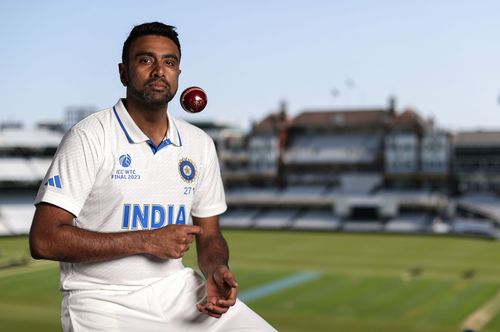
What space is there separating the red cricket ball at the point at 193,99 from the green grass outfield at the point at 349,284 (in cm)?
1835

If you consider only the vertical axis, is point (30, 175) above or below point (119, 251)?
below

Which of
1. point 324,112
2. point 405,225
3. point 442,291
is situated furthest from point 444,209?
point 442,291

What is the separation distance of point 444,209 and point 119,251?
5824cm

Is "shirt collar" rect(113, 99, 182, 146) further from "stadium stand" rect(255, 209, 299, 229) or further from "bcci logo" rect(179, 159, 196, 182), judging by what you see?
"stadium stand" rect(255, 209, 299, 229)

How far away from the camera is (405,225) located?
56.8 m

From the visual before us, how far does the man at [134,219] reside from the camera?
252 centimetres

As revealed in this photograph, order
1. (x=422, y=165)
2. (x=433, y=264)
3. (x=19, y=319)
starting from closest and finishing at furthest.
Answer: (x=19, y=319)
(x=433, y=264)
(x=422, y=165)

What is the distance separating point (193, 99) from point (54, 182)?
0.67 metres

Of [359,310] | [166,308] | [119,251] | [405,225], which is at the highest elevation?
[119,251]

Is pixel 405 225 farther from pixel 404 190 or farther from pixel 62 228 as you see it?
pixel 62 228

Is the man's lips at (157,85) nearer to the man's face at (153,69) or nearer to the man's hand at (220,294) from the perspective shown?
the man's face at (153,69)

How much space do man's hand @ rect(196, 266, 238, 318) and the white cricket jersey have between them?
0.67 ft

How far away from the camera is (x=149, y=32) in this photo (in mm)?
2732

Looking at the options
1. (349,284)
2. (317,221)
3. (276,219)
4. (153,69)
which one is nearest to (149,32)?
(153,69)
